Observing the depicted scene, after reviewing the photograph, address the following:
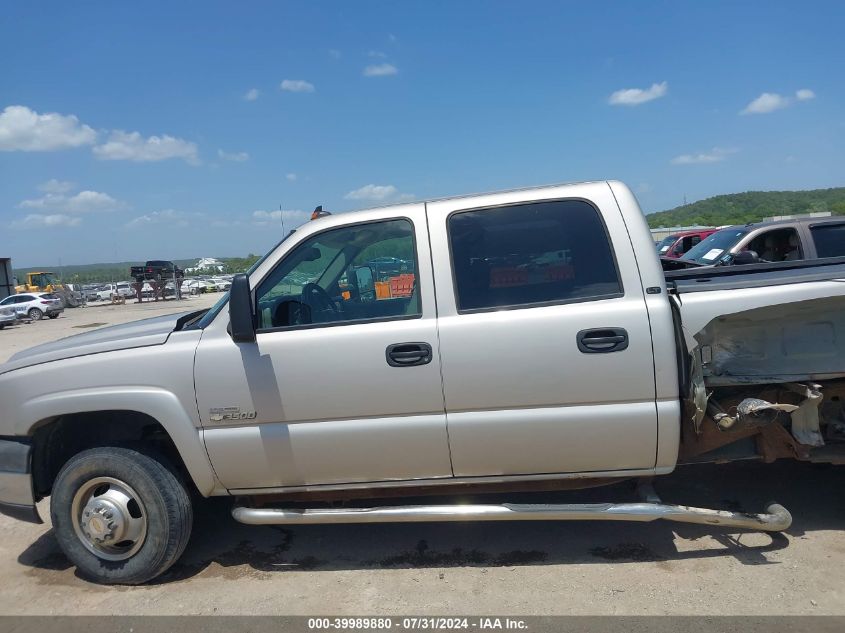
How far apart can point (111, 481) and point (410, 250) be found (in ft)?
7.15

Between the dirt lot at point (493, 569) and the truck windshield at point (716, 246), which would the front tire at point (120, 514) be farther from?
the truck windshield at point (716, 246)

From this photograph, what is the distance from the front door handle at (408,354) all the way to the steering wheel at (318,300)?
460mm

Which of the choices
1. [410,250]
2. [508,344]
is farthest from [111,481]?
[508,344]

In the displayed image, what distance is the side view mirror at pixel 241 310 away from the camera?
3.28m

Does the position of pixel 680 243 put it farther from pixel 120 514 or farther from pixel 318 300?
pixel 120 514

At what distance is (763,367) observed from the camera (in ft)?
11.8

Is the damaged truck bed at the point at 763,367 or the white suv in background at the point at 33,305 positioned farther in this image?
the white suv in background at the point at 33,305

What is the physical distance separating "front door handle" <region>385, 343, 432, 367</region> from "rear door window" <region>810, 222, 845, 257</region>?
23.2 feet

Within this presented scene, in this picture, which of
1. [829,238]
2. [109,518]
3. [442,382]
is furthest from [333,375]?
[829,238]

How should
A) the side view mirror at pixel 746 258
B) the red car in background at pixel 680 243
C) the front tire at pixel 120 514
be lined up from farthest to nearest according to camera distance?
1. the red car in background at pixel 680 243
2. the side view mirror at pixel 746 258
3. the front tire at pixel 120 514

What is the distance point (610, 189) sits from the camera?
3480mm

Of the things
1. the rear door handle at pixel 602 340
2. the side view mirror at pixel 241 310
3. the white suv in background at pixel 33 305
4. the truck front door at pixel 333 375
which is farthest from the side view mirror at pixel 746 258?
the white suv in background at pixel 33 305

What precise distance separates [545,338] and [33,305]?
36879mm
